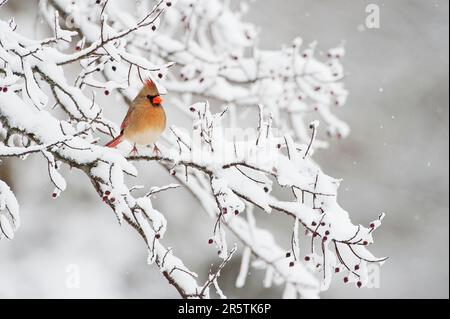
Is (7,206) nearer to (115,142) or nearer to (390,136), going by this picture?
(115,142)

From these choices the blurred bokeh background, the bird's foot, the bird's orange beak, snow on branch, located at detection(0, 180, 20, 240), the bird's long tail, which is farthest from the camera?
the blurred bokeh background

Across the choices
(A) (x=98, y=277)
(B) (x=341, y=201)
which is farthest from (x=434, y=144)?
(A) (x=98, y=277)

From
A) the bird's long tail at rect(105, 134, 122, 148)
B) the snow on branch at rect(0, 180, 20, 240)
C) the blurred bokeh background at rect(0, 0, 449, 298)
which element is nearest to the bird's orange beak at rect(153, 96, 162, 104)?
the bird's long tail at rect(105, 134, 122, 148)

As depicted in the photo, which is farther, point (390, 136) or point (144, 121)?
point (390, 136)

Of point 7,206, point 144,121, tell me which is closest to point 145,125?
point 144,121

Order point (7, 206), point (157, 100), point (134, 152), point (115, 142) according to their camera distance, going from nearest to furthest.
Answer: point (7, 206), point (134, 152), point (115, 142), point (157, 100)

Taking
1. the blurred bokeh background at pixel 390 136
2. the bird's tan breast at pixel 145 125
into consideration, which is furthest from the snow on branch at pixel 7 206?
the blurred bokeh background at pixel 390 136

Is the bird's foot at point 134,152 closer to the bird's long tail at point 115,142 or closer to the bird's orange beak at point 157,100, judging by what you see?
the bird's long tail at point 115,142

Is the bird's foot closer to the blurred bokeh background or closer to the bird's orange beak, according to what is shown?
the bird's orange beak
